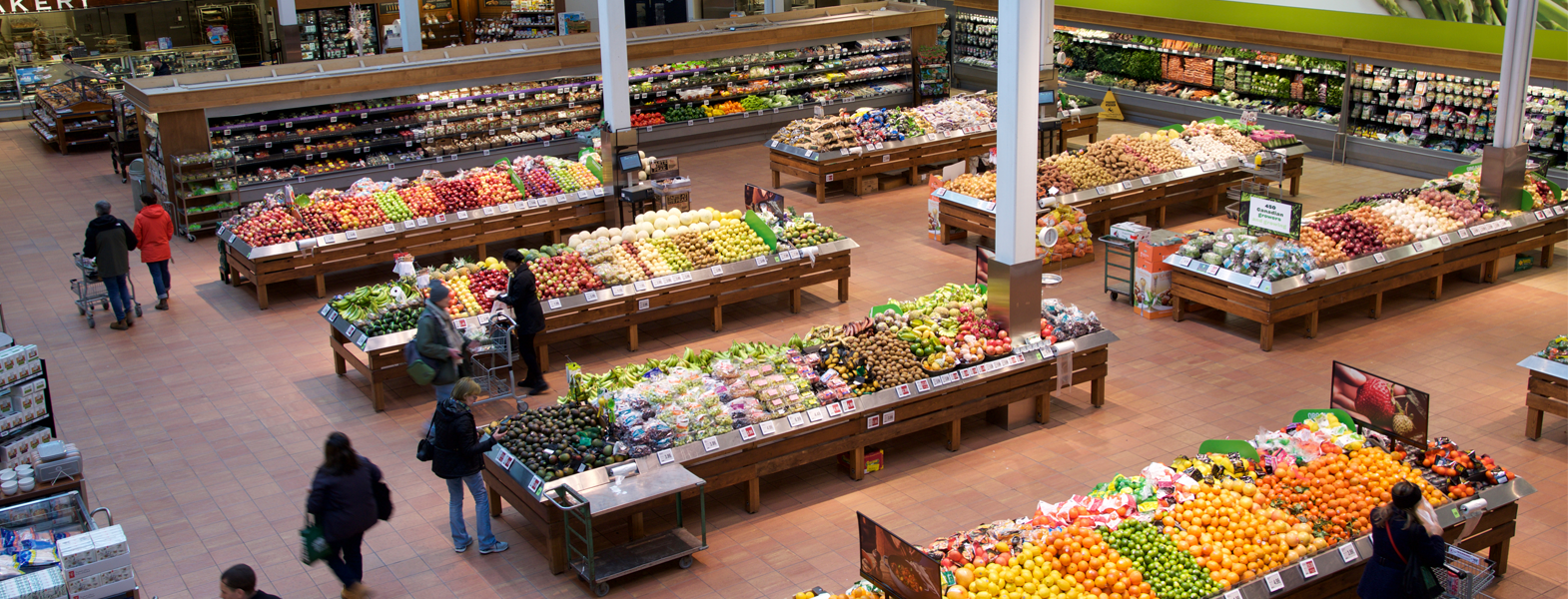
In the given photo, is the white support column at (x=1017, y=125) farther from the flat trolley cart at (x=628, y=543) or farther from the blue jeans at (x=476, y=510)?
the blue jeans at (x=476, y=510)

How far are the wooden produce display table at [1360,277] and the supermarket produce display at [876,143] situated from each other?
5286 mm

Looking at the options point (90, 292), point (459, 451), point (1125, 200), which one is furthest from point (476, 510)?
point (1125, 200)

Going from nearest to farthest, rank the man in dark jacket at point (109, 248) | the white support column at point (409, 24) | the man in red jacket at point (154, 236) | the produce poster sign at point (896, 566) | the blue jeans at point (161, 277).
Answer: the produce poster sign at point (896, 566), the man in dark jacket at point (109, 248), the man in red jacket at point (154, 236), the blue jeans at point (161, 277), the white support column at point (409, 24)

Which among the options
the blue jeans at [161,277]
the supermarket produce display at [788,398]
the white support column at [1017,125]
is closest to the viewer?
the supermarket produce display at [788,398]

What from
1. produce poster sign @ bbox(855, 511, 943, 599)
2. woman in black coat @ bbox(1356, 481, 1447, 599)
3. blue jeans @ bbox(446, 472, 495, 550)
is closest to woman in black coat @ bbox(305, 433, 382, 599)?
blue jeans @ bbox(446, 472, 495, 550)

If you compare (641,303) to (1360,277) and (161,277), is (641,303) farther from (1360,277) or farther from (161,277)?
(1360,277)

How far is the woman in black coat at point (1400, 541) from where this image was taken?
239 inches

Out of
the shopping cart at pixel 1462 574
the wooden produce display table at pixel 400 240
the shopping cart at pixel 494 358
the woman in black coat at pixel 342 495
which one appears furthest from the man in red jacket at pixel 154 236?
the shopping cart at pixel 1462 574

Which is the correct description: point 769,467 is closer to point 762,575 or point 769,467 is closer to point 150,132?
point 762,575

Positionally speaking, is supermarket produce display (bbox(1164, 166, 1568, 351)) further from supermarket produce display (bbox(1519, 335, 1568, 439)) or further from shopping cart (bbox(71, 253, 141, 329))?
shopping cart (bbox(71, 253, 141, 329))

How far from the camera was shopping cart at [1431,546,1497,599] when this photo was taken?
20.5 ft

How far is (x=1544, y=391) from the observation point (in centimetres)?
911

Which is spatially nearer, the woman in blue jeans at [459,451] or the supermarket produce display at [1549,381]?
the woman in blue jeans at [459,451]

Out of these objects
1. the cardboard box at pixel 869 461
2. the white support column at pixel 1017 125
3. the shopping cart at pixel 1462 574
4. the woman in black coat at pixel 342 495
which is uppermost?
the white support column at pixel 1017 125
